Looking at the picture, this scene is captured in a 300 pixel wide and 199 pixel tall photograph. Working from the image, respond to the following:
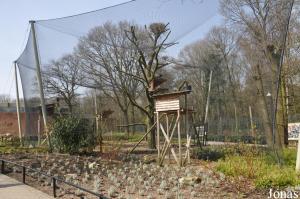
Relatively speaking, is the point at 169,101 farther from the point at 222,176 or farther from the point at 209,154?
the point at 222,176

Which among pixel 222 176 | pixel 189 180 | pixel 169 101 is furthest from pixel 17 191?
pixel 169 101

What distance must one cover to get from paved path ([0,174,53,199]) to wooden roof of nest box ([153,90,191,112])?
363 cm

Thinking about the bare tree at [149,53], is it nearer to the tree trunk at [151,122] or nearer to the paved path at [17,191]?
the tree trunk at [151,122]

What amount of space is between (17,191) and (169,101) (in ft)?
13.3

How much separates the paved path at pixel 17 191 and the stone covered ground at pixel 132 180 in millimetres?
196

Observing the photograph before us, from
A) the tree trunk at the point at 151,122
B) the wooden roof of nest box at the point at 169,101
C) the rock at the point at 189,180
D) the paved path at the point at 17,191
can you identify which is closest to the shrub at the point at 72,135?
the tree trunk at the point at 151,122

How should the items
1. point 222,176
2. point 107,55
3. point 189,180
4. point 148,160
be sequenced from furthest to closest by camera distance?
point 107,55 → point 148,160 → point 222,176 → point 189,180

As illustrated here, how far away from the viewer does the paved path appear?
6127mm

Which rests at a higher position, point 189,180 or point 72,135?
point 72,135

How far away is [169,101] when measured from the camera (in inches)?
368

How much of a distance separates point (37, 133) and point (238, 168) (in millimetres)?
8534

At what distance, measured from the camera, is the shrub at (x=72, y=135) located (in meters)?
11.6

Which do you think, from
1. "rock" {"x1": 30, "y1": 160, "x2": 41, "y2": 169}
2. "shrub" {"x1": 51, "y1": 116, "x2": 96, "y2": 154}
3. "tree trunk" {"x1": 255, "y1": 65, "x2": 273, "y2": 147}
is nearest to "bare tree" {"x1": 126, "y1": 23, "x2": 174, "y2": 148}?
"shrub" {"x1": 51, "y1": 116, "x2": 96, "y2": 154}

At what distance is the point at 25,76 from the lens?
13875 millimetres
